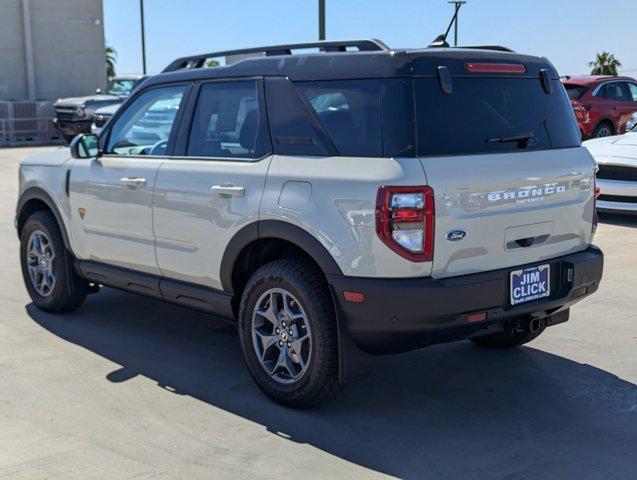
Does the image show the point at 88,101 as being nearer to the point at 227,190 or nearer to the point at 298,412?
the point at 227,190

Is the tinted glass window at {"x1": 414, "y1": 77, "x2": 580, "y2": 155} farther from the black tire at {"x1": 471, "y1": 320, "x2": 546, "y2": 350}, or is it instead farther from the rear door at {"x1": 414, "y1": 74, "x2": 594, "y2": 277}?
the black tire at {"x1": 471, "y1": 320, "x2": 546, "y2": 350}

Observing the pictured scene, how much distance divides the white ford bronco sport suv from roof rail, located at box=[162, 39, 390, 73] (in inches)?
0.6

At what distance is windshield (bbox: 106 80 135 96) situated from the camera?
80.0 ft

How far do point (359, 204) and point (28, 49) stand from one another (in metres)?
30.8

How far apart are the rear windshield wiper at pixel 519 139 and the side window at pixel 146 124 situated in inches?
84.7

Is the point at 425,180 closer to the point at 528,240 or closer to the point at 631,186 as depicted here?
the point at 528,240

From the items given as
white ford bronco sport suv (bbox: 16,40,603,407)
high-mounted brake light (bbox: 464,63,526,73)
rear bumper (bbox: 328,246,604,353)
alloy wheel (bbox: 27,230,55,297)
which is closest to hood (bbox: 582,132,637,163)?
white ford bronco sport suv (bbox: 16,40,603,407)

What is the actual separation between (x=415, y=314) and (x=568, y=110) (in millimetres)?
1779

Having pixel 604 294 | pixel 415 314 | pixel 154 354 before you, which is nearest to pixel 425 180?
pixel 415 314

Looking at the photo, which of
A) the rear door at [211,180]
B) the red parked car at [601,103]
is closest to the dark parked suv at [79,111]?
the red parked car at [601,103]

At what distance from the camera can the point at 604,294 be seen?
705 cm

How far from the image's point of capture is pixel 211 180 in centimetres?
489

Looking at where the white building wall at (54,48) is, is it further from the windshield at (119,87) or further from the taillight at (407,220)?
the taillight at (407,220)

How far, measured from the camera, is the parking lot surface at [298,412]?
3.90 metres
